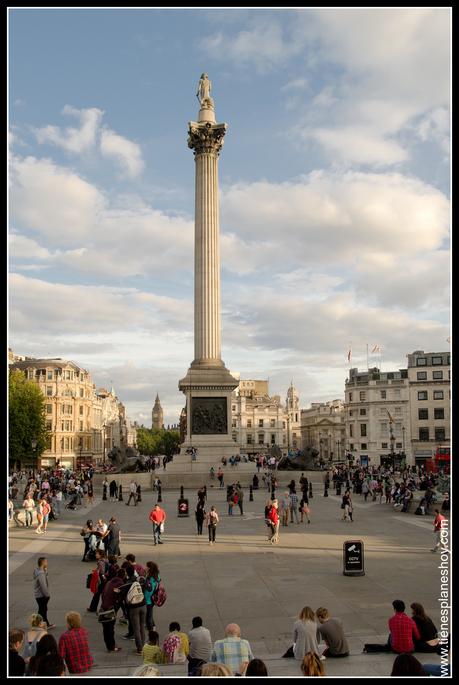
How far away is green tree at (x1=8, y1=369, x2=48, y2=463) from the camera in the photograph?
2668 inches

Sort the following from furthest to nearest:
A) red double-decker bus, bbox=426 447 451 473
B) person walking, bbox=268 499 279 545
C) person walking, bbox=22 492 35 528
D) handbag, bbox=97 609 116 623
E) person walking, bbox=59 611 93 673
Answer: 1. red double-decker bus, bbox=426 447 451 473
2. person walking, bbox=22 492 35 528
3. person walking, bbox=268 499 279 545
4. handbag, bbox=97 609 116 623
5. person walking, bbox=59 611 93 673

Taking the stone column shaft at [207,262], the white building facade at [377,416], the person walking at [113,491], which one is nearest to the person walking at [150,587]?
the person walking at [113,491]

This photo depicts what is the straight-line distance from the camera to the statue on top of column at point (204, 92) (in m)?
63.1

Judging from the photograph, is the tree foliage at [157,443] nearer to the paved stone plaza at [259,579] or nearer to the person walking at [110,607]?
the paved stone plaza at [259,579]

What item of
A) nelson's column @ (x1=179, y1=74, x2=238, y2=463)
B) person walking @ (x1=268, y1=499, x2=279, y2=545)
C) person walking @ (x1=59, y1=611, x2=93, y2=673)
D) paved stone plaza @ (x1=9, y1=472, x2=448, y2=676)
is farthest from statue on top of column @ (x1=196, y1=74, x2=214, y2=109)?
person walking @ (x1=59, y1=611, x2=93, y2=673)

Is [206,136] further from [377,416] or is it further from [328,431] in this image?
[328,431]

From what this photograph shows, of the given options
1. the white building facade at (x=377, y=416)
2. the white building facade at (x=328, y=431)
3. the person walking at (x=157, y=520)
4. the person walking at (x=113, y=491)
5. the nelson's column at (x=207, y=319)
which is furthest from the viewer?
the white building facade at (x=328, y=431)

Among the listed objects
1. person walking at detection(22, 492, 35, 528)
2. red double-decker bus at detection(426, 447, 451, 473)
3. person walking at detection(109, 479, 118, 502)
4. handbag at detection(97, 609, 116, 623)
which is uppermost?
handbag at detection(97, 609, 116, 623)

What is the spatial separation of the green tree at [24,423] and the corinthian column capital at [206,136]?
32.9 meters

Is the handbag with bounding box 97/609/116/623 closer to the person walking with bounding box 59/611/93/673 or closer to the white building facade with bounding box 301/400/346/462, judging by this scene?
the person walking with bounding box 59/611/93/673

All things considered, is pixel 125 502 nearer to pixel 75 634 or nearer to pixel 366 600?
pixel 366 600

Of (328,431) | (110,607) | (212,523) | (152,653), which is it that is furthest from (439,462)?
(328,431)

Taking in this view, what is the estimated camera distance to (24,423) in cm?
6831
